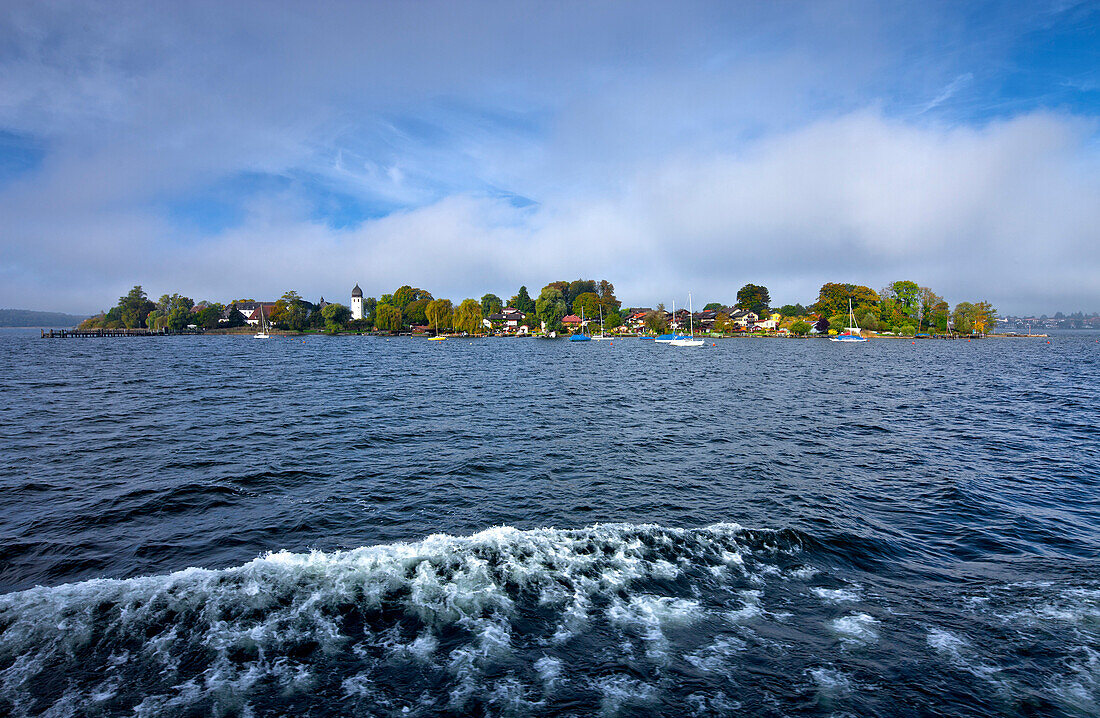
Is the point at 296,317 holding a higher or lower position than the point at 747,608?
higher

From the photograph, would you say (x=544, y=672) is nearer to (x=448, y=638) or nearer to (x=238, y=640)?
(x=448, y=638)

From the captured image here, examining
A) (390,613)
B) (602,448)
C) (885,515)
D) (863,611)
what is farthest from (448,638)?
(602,448)

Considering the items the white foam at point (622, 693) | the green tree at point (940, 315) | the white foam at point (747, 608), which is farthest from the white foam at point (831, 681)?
the green tree at point (940, 315)

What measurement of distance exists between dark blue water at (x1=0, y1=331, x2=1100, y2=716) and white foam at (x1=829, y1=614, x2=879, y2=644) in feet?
0.20

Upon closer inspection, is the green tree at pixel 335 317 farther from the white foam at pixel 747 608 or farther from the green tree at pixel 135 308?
the white foam at pixel 747 608

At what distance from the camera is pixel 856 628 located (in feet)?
24.2

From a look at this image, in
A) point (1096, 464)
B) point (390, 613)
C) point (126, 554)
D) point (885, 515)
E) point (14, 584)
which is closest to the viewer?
point (390, 613)

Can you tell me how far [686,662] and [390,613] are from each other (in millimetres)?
4393

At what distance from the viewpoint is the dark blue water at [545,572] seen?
19.8ft

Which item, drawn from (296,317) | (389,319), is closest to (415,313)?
(389,319)

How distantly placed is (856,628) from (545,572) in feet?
16.1

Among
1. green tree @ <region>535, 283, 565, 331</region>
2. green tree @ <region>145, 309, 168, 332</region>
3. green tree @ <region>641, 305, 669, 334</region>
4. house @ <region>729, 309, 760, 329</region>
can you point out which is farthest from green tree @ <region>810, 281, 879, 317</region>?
green tree @ <region>145, 309, 168, 332</region>

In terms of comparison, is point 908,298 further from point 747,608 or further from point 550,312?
point 747,608

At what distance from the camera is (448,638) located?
7035mm
